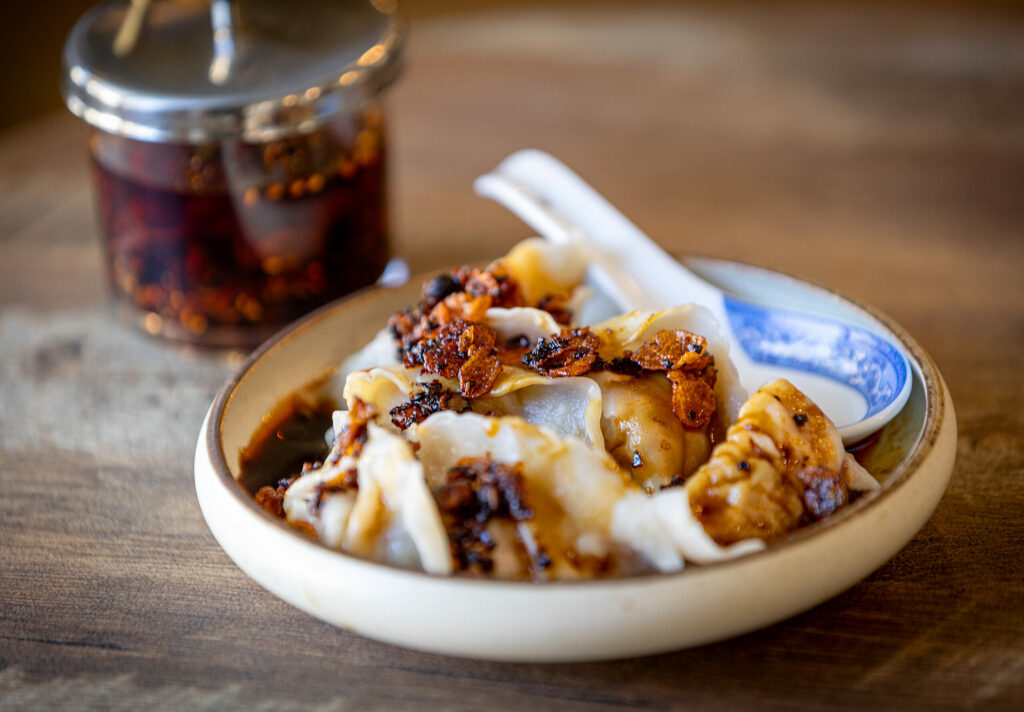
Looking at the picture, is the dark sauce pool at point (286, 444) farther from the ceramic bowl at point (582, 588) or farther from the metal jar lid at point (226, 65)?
the metal jar lid at point (226, 65)

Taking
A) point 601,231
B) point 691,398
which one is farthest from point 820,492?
point 601,231

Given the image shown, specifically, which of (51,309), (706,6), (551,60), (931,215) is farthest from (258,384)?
(706,6)

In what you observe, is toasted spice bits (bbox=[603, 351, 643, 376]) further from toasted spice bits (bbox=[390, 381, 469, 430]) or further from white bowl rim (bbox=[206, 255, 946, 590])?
white bowl rim (bbox=[206, 255, 946, 590])

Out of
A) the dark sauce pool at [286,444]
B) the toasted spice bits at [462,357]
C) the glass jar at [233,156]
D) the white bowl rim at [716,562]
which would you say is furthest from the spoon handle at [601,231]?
the dark sauce pool at [286,444]

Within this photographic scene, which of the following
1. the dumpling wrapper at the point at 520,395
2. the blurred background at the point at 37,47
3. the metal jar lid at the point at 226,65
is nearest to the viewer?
the dumpling wrapper at the point at 520,395

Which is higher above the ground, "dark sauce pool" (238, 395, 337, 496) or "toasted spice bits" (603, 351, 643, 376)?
"toasted spice bits" (603, 351, 643, 376)

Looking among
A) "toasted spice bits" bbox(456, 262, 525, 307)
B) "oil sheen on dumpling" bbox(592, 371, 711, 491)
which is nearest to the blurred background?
"toasted spice bits" bbox(456, 262, 525, 307)
